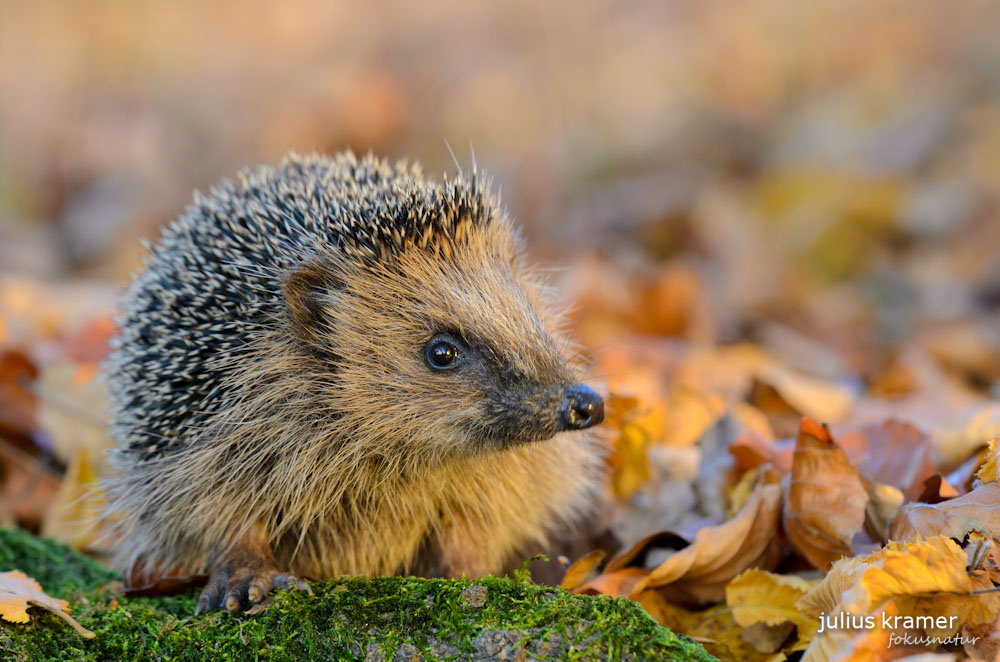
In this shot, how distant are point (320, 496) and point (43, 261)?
9.60 meters

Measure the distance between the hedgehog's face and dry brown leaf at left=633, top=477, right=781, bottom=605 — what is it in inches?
28.5

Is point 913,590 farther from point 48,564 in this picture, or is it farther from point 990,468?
point 48,564


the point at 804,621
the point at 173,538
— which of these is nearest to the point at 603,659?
the point at 804,621

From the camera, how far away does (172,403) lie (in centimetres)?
444

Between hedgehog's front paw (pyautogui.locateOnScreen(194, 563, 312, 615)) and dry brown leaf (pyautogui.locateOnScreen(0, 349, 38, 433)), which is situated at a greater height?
dry brown leaf (pyautogui.locateOnScreen(0, 349, 38, 433))

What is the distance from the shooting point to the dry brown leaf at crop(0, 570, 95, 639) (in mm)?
3430

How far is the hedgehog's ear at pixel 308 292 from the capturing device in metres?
4.30

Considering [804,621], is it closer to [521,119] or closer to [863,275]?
[863,275]

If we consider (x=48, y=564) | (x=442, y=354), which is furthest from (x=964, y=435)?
(x=48, y=564)

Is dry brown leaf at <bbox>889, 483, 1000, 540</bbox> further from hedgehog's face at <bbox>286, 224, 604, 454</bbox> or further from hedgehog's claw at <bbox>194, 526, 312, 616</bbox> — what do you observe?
hedgehog's claw at <bbox>194, 526, 312, 616</bbox>

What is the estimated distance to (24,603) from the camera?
346 centimetres

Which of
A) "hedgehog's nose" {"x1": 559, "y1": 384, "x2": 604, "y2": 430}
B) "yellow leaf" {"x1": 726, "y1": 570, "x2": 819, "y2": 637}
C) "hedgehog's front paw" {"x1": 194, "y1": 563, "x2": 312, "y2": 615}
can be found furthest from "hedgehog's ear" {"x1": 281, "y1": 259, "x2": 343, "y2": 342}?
"yellow leaf" {"x1": 726, "y1": 570, "x2": 819, "y2": 637}

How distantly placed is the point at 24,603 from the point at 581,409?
2.33m

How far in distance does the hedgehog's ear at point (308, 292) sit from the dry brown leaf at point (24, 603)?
1.56 meters
